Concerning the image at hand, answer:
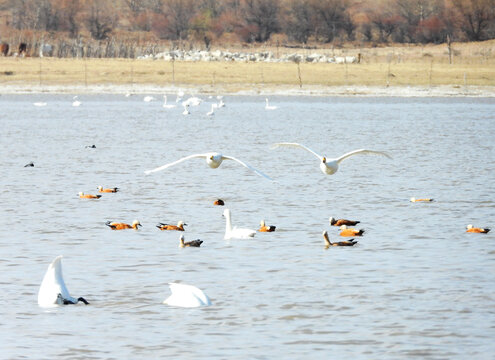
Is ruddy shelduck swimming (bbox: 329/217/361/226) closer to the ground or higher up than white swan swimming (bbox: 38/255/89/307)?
higher up

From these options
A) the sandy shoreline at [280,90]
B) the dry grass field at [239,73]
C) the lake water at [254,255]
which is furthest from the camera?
the dry grass field at [239,73]

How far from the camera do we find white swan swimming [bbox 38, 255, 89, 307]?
35.1 feet

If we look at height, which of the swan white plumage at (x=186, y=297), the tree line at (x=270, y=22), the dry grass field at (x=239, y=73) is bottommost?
the swan white plumage at (x=186, y=297)

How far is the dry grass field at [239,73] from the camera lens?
5334 cm

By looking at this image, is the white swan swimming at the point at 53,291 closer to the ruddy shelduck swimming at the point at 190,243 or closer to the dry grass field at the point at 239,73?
the ruddy shelduck swimming at the point at 190,243

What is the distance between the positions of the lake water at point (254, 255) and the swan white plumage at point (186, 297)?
0.11 metres

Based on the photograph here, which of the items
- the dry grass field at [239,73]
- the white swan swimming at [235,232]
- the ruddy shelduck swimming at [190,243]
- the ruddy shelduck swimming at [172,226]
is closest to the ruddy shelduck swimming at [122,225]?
the ruddy shelduck swimming at [172,226]

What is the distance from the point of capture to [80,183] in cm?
2222

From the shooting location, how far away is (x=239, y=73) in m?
56.3

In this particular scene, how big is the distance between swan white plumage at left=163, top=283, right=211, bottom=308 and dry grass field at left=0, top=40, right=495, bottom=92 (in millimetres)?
41877

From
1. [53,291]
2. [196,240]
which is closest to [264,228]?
[196,240]

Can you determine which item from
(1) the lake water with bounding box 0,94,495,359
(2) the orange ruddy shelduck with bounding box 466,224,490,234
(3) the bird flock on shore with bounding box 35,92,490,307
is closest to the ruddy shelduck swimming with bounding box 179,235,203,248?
(3) the bird flock on shore with bounding box 35,92,490,307

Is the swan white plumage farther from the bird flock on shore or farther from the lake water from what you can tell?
the lake water

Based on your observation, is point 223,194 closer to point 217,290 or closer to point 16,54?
point 217,290
